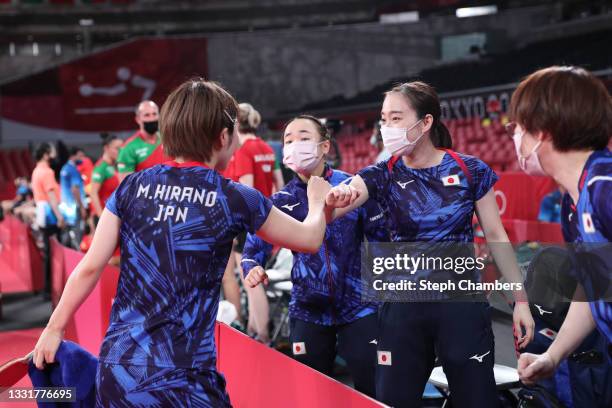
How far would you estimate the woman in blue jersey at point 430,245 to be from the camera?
2.76 m

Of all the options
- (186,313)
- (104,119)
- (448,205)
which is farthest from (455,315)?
(104,119)

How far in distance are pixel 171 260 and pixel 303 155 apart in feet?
4.44

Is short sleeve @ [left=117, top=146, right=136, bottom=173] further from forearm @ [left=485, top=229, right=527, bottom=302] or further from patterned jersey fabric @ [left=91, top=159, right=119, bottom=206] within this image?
forearm @ [left=485, top=229, right=527, bottom=302]

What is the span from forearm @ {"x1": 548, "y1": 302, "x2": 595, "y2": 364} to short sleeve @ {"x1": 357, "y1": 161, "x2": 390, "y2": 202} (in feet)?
3.08

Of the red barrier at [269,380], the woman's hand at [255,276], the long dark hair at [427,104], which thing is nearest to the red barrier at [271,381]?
the red barrier at [269,380]

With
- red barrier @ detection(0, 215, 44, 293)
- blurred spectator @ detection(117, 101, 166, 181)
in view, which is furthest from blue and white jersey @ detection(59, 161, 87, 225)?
blurred spectator @ detection(117, 101, 166, 181)

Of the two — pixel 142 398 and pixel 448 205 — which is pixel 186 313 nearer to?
pixel 142 398

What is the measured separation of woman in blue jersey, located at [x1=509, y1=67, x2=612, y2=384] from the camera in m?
1.97

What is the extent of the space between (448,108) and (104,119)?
9.22m

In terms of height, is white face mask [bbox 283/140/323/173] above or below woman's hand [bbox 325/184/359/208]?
above

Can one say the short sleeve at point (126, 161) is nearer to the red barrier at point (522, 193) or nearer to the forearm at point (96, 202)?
the forearm at point (96, 202)

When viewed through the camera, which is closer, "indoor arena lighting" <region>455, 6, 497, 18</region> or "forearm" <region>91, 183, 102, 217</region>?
"forearm" <region>91, 183, 102, 217</region>

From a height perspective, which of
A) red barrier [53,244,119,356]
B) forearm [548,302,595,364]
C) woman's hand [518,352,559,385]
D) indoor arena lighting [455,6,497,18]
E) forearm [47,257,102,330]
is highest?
indoor arena lighting [455,6,497,18]

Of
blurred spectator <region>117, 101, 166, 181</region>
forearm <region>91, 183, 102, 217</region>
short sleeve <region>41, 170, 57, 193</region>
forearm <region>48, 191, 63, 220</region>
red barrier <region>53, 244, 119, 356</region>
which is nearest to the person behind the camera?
red barrier <region>53, 244, 119, 356</region>
